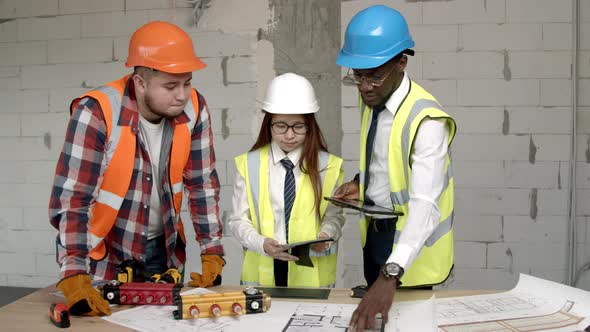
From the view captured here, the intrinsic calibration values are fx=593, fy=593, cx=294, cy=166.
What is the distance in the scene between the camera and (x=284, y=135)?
2514mm

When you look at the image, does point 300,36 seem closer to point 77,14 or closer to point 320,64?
point 320,64

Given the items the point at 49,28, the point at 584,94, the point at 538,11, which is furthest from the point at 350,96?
the point at 49,28

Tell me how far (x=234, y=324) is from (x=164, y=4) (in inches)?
120

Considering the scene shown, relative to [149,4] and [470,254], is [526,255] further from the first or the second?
[149,4]

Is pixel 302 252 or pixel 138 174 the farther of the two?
pixel 302 252

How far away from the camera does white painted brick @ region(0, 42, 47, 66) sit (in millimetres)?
4379

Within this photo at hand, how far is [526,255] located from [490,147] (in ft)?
2.45

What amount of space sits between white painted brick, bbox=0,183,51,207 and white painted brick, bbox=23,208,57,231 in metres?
0.04

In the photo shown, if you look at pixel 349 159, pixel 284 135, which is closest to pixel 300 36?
pixel 349 159

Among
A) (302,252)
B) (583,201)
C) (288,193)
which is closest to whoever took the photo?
(302,252)

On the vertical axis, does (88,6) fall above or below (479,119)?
above

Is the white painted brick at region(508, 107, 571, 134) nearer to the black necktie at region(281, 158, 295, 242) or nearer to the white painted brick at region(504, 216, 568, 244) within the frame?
the white painted brick at region(504, 216, 568, 244)

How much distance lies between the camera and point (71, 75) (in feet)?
14.3

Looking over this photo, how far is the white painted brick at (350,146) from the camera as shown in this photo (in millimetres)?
3955
